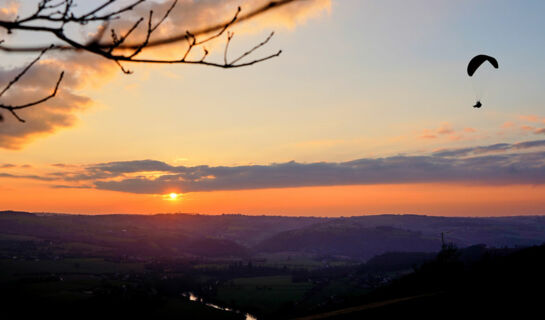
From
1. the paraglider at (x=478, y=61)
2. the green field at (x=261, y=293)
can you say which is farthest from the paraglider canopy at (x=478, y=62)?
the green field at (x=261, y=293)

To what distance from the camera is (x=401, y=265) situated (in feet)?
644

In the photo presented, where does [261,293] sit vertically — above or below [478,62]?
below

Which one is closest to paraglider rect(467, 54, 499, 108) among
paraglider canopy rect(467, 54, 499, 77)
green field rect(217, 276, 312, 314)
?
paraglider canopy rect(467, 54, 499, 77)

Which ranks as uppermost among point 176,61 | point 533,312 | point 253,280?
point 176,61

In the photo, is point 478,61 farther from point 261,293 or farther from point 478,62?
point 261,293

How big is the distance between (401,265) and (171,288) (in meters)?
109

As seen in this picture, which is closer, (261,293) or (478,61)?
(478,61)

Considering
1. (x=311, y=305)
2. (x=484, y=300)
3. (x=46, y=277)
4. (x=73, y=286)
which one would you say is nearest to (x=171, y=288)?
(x=73, y=286)

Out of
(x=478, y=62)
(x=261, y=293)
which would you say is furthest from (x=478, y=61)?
(x=261, y=293)

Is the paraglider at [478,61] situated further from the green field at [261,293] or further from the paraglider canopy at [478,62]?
the green field at [261,293]

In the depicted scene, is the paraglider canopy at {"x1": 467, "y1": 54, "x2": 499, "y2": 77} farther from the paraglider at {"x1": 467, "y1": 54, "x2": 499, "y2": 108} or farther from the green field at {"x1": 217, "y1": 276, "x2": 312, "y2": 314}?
the green field at {"x1": 217, "y1": 276, "x2": 312, "y2": 314}

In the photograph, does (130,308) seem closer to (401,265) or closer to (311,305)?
(311,305)

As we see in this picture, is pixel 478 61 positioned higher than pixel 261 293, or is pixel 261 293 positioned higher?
pixel 478 61

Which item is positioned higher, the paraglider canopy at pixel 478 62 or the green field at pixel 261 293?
the paraglider canopy at pixel 478 62
